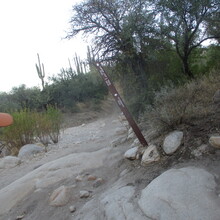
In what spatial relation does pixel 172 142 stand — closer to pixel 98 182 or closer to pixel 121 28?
pixel 98 182

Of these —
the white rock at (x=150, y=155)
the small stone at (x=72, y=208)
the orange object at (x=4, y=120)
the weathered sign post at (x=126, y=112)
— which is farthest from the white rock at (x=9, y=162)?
the white rock at (x=150, y=155)

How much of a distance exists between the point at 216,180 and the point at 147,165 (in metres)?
0.92

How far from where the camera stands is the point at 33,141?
303 inches

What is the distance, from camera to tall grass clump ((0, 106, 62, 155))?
7338 millimetres

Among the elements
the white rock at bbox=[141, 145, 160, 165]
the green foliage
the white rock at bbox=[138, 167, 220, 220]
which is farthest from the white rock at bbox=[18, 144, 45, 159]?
the green foliage

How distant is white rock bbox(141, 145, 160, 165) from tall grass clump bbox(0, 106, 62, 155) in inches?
214

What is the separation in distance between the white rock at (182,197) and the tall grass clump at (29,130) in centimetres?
601

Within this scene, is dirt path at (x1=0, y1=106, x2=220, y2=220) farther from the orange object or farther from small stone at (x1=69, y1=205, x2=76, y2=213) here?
the orange object

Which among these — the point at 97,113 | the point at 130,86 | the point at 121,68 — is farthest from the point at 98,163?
the point at 97,113

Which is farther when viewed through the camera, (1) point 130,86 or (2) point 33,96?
(2) point 33,96

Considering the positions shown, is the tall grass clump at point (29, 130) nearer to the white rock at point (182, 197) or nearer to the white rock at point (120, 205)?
the white rock at point (120, 205)

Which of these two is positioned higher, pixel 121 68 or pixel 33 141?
pixel 121 68

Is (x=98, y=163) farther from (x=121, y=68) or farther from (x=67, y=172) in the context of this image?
(x=121, y=68)

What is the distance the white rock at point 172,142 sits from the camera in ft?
9.43
